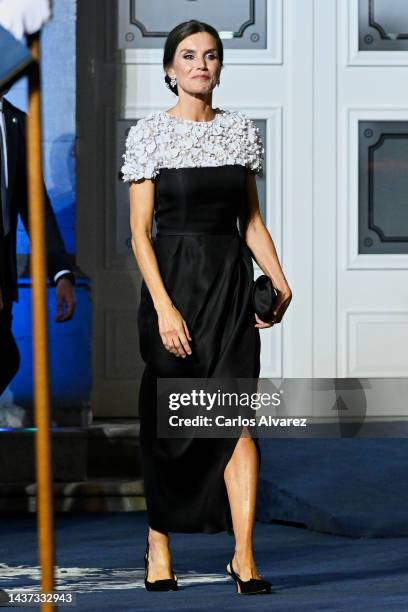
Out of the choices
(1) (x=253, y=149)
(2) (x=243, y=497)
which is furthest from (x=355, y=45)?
(2) (x=243, y=497)

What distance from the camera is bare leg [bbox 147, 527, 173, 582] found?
14.5 ft

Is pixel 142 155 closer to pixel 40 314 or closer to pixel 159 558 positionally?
pixel 159 558

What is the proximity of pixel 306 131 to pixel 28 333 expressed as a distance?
1.71 meters

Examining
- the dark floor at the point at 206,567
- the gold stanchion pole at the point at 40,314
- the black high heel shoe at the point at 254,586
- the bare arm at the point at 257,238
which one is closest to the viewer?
the gold stanchion pole at the point at 40,314

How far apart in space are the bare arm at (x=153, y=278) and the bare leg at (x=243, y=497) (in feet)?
1.05

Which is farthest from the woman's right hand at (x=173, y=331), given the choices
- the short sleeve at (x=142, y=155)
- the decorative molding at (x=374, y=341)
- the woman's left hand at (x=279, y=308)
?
the decorative molding at (x=374, y=341)

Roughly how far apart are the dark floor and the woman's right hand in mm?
653

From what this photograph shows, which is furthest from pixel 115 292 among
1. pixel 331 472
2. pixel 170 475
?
pixel 170 475

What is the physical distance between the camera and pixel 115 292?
23.9 feet

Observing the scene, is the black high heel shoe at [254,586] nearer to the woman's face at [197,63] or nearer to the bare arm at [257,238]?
the bare arm at [257,238]

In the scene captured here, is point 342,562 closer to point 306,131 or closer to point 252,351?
point 252,351

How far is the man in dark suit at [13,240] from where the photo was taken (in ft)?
20.9

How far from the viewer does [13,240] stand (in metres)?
6.43

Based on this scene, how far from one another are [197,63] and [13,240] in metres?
2.19
